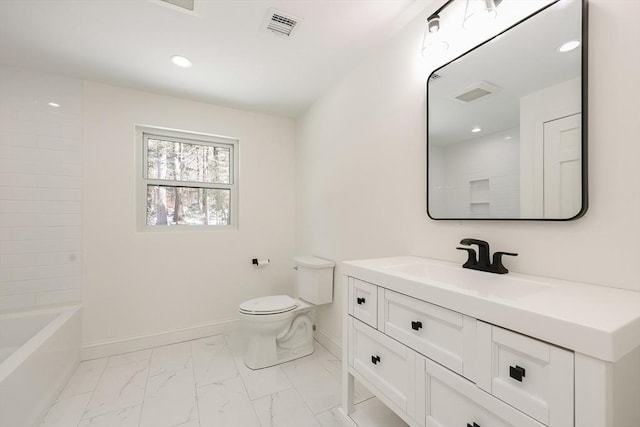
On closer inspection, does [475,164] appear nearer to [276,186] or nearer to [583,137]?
[583,137]

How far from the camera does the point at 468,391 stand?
89cm

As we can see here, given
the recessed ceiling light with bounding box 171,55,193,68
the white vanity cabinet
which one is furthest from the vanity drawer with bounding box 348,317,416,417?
the recessed ceiling light with bounding box 171,55,193,68

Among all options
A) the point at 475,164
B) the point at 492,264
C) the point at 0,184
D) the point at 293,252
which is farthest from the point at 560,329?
the point at 0,184

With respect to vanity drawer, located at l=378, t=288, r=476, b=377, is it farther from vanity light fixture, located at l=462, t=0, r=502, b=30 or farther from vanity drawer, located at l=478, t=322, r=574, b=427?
vanity light fixture, located at l=462, t=0, r=502, b=30

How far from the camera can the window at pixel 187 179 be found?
8.75 feet

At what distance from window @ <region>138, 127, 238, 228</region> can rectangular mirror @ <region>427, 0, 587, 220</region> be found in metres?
2.19

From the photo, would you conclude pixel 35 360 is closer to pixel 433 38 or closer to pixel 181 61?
pixel 181 61

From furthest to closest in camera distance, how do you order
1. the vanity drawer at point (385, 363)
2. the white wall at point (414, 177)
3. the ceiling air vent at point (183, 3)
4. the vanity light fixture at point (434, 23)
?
the ceiling air vent at point (183, 3), the vanity light fixture at point (434, 23), the vanity drawer at point (385, 363), the white wall at point (414, 177)

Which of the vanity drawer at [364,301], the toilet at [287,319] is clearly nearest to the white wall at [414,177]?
the toilet at [287,319]

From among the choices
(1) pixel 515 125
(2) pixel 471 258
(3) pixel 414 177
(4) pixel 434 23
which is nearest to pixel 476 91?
(1) pixel 515 125

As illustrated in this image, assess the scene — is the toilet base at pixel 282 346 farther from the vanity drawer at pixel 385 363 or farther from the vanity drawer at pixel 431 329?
the vanity drawer at pixel 431 329

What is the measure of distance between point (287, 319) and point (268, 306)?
0.60 feet

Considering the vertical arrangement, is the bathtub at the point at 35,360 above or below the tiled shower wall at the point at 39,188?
below

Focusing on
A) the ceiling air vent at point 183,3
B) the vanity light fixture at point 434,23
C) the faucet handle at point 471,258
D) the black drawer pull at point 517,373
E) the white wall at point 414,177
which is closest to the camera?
the black drawer pull at point 517,373
